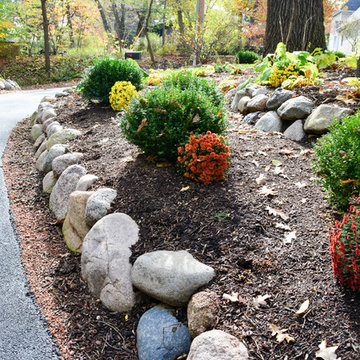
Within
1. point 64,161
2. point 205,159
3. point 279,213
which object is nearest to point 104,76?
point 64,161

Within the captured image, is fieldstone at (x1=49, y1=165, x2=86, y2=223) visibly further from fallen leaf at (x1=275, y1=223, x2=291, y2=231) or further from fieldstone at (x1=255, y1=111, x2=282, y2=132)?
fieldstone at (x1=255, y1=111, x2=282, y2=132)

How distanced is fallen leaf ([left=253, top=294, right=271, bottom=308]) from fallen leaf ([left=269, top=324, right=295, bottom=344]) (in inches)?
6.7

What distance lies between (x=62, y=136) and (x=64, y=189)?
1515mm

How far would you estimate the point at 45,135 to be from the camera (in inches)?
248

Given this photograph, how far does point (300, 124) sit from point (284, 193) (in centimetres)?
172

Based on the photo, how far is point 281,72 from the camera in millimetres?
5660

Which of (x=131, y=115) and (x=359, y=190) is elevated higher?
(x=131, y=115)

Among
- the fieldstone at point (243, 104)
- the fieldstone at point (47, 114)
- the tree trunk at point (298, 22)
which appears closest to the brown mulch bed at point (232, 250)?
the fieldstone at point (243, 104)

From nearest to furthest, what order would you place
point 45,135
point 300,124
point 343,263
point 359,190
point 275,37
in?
1. point 343,263
2. point 359,190
3. point 300,124
4. point 45,135
5. point 275,37

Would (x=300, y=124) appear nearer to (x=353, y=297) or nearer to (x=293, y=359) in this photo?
(x=353, y=297)

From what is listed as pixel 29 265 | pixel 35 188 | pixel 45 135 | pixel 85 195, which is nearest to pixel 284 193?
pixel 85 195

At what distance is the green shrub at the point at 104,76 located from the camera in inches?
252

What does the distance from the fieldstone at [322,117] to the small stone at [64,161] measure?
9.96 ft

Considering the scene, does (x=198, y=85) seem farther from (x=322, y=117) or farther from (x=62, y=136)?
(x=62, y=136)
